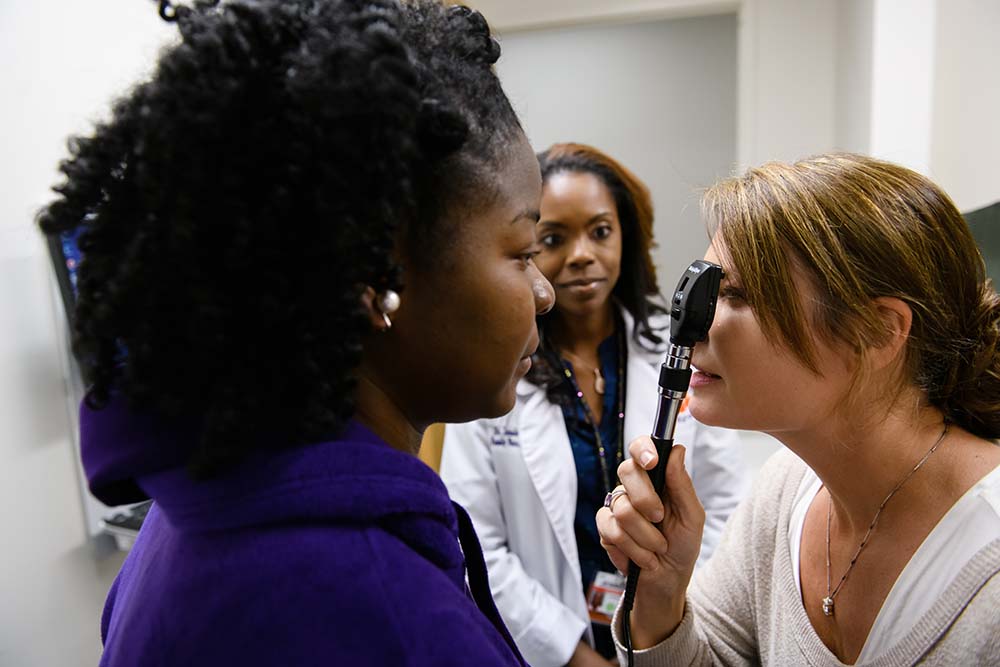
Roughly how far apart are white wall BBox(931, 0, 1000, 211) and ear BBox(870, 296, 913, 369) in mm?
1493

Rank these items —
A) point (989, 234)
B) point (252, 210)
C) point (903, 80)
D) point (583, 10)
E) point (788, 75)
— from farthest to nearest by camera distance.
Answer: point (583, 10)
point (788, 75)
point (903, 80)
point (989, 234)
point (252, 210)

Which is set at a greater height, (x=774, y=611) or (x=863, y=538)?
(x=863, y=538)

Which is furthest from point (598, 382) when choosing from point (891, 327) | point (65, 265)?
point (65, 265)

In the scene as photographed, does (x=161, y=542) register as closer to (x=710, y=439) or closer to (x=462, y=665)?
(x=462, y=665)

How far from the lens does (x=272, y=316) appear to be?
1.49 ft

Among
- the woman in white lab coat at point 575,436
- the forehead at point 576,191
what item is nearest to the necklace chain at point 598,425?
the woman in white lab coat at point 575,436

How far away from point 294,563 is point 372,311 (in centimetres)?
Result: 18

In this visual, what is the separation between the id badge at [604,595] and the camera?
4.73 ft

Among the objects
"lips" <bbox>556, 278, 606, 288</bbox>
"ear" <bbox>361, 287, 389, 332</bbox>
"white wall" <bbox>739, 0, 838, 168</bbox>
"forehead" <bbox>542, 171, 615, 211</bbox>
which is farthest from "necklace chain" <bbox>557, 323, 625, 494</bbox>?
"white wall" <bbox>739, 0, 838, 168</bbox>

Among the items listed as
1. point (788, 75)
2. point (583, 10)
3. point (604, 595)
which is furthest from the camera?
point (583, 10)

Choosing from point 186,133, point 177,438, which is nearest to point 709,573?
point 177,438

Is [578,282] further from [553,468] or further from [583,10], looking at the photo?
[583,10]

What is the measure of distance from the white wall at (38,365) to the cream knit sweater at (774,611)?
1417 millimetres

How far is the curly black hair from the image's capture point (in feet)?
1.42
